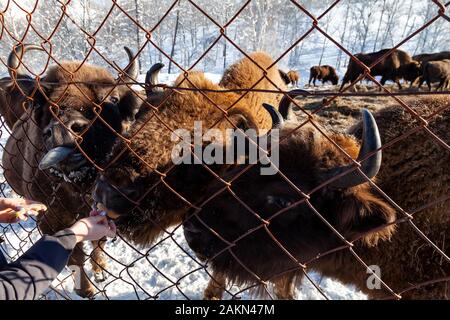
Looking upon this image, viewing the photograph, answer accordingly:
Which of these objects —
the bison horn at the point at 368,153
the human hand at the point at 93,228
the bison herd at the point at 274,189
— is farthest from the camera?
the bison herd at the point at 274,189

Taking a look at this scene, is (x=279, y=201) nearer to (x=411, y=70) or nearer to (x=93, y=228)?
(x=93, y=228)

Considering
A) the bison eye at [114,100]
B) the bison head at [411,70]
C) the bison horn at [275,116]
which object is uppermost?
the bison horn at [275,116]

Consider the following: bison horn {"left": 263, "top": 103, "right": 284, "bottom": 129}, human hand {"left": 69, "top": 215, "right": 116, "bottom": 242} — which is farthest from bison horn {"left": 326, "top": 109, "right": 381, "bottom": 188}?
human hand {"left": 69, "top": 215, "right": 116, "bottom": 242}

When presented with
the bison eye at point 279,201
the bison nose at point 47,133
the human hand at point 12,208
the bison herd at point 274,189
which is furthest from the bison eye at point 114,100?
the bison eye at point 279,201

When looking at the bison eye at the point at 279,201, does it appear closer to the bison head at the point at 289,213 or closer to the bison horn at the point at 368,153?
the bison head at the point at 289,213

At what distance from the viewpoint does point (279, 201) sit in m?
2.19

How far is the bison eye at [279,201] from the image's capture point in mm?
2182

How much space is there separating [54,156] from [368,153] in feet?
7.81

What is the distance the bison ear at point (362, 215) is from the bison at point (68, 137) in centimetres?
189

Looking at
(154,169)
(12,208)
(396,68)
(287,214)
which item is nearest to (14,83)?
(12,208)

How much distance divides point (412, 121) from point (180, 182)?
199 centimetres

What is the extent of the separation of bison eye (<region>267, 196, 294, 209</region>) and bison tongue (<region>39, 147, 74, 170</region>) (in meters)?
1.75

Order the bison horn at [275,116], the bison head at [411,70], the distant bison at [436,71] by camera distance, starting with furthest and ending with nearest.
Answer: the bison head at [411,70] < the distant bison at [436,71] < the bison horn at [275,116]
